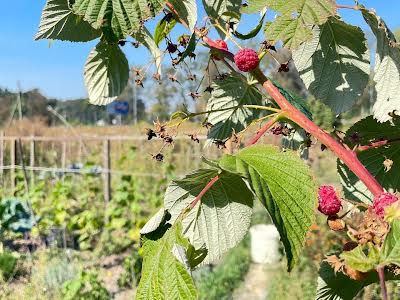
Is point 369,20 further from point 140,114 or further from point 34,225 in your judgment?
point 140,114

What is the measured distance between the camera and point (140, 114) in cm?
3872

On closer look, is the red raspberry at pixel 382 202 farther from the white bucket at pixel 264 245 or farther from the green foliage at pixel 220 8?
the white bucket at pixel 264 245

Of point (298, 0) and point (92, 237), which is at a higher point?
point (298, 0)

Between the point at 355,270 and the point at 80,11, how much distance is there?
361 mm

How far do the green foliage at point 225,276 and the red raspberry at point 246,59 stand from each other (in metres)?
3.80

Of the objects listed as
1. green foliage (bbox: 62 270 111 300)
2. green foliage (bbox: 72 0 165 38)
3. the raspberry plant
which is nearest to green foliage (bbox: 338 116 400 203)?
the raspberry plant

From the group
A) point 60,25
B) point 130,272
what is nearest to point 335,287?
point 60,25

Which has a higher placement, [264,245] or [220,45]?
[220,45]

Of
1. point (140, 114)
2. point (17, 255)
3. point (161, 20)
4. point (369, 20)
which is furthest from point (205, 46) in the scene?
point (140, 114)

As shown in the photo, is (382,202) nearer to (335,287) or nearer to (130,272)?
(335,287)

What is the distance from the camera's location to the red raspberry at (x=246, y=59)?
60 centimetres

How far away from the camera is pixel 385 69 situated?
647 mm

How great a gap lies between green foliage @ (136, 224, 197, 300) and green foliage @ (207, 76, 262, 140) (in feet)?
0.81

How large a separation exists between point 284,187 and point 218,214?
0.61ft
